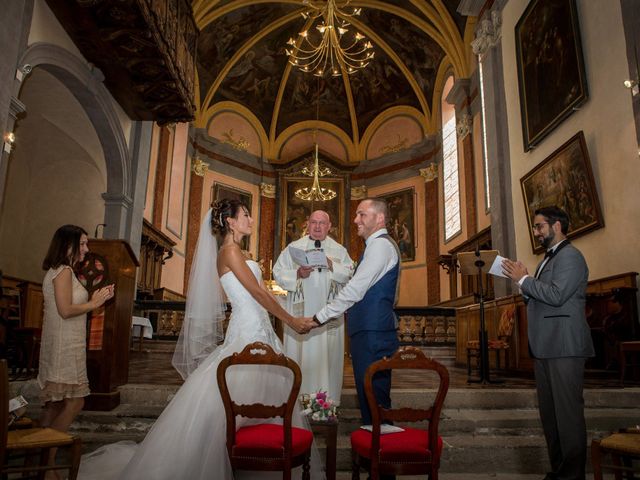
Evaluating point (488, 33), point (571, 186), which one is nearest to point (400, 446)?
point (571, 186)

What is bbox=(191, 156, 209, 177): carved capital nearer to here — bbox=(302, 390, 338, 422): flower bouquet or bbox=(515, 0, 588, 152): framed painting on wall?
bbox=(515, 0, 588, 152): framed painting on wall

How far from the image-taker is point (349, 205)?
1889 cm

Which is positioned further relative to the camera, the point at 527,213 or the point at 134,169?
the point at 134,169

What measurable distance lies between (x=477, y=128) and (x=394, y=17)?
17.6 ft

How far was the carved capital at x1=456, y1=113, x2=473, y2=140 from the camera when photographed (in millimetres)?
13528

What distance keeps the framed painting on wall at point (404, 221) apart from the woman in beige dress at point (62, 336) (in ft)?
45.7

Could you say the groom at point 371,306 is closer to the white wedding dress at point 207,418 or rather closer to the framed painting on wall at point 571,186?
the white wedding dress at point 207,418

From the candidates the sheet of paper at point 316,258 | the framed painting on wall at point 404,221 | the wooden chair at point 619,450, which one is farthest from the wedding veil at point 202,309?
the framed painting on wall at point 404,221

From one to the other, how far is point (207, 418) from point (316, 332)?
5.82ft

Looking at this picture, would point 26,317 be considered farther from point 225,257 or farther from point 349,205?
point 349,205

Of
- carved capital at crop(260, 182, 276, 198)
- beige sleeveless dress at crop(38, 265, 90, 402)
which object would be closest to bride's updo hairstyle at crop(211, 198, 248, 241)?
beige sleeveless dress at crop(38, 265, 90, 402)

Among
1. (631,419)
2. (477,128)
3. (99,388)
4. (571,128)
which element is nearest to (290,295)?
(99,388)

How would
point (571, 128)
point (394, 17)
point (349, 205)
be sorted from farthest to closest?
point (349, 205)
point (394, 17)
point (571, 128)

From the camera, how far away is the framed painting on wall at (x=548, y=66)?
7.29m
